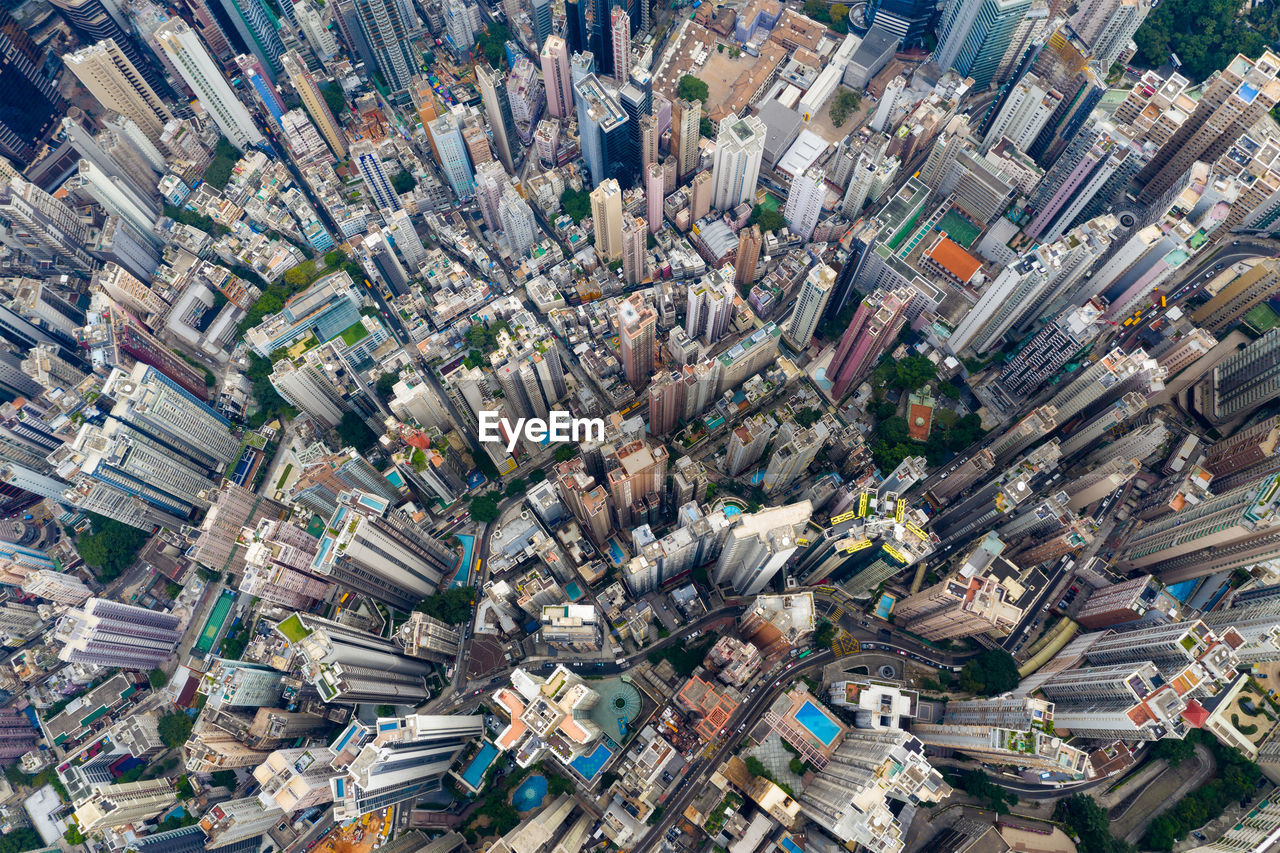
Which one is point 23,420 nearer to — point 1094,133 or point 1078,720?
point 1078,720

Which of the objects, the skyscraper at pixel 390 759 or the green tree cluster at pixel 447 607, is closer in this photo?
the skyscraper at pixel 390 759

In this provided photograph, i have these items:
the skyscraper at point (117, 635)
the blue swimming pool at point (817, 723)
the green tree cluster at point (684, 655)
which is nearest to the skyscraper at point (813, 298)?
the green tree cluster at point (684, 655)

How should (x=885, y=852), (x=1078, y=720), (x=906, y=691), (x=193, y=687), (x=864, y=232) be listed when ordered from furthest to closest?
(x=864, y=232) < (x=193, y=687) < (x=906, y=691) < (x=1078, y=720) < (x=885, y=852)

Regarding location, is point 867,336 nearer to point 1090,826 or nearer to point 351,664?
point 1090,826

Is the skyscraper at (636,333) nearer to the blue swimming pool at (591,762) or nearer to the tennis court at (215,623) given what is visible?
the blue swimming pool at (591,762)

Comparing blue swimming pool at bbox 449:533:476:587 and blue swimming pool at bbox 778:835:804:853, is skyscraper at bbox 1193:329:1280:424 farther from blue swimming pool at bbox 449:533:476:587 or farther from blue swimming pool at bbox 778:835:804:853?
blue swimming pool at bbox 449:533:476:587

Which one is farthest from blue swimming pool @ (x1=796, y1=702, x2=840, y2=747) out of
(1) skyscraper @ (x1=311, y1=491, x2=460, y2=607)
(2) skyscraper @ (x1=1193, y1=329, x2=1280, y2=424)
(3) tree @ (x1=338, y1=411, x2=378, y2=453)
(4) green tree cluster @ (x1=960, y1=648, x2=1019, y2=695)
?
(3) tree @ (x1=338, y1=411, x2=378, y2=453)

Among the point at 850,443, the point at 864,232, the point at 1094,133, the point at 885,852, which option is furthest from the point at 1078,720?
the point at 1094,133
